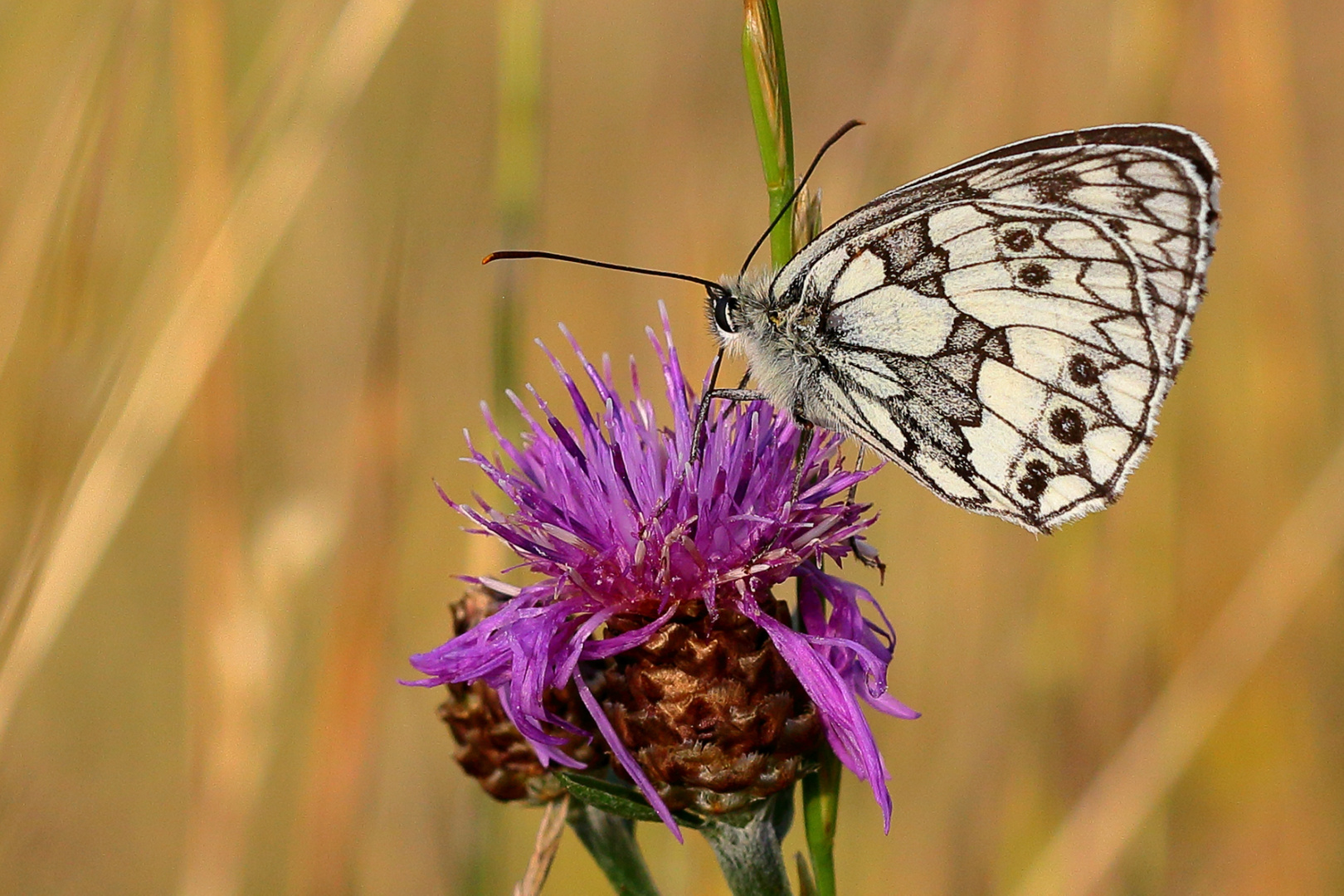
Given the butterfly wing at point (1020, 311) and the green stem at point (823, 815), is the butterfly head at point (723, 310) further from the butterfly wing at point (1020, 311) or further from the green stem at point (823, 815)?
the green stem at point (823, 815)

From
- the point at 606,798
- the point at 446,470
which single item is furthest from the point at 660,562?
the point at 446,470

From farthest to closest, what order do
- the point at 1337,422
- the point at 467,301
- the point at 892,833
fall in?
the point at 467,301, the point at 1337,422, the point at 892,833

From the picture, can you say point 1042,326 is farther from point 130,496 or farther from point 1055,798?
point 130,496

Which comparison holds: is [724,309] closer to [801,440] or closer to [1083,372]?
[801,440]

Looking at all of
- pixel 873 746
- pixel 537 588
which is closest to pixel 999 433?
pixel 873 746

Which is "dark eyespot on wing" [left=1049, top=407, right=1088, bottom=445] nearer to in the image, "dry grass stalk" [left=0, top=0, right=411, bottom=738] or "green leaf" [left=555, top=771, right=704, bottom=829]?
"green leaf" [left=555, top=771, right=704, bottom=829]

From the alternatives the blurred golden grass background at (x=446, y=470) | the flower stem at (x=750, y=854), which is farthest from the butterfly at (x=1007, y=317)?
the flower stem at (x=750, y=854)
